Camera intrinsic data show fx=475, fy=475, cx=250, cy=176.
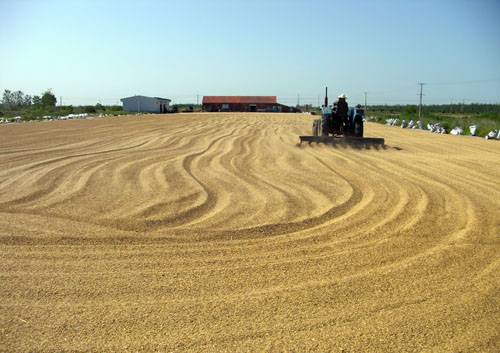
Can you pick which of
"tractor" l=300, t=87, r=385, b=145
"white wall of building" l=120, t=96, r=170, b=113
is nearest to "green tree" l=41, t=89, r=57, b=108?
"white wall of building" l=120, t=96, r=170, b=113

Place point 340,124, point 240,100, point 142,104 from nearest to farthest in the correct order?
1. point 340,124
2. point 142,104
3. point 240,100

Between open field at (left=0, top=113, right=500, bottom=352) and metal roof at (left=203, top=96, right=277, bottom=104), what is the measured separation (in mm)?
83535

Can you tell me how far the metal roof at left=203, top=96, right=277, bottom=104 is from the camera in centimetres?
9112

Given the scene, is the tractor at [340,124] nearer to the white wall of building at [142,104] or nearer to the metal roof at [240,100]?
the white wall of building at [142,104]

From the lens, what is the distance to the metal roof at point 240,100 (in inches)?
3588

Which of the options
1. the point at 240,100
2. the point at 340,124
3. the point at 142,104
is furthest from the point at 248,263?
the point at 240,100

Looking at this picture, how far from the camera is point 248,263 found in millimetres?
4375

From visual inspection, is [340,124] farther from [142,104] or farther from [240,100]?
[240,100]

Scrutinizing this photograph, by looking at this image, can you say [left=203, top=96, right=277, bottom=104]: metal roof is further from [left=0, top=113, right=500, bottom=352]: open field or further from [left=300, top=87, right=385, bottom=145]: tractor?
[left=0, top=113, right=500, bottom=352]: open field

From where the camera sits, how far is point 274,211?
6.19 metres

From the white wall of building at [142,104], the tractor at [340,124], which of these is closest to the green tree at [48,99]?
the white wall of building at [142,104]

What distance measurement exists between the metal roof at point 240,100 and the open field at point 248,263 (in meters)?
83.5

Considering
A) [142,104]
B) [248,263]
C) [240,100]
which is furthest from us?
[240,100]

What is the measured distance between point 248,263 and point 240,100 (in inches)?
3509
